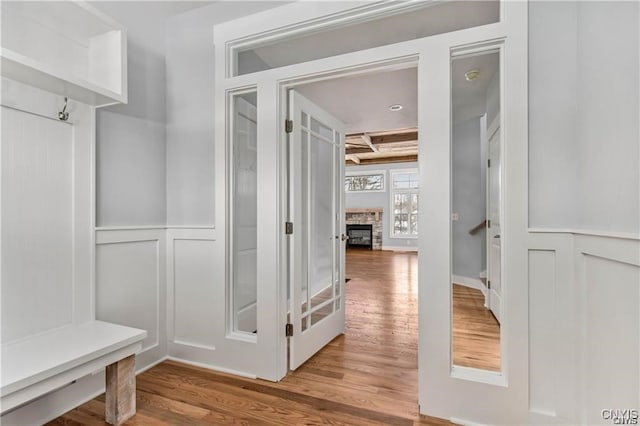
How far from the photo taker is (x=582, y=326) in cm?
144

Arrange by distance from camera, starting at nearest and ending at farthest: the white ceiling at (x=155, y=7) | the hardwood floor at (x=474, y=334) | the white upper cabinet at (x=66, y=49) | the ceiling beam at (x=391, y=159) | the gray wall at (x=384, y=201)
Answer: the white upper cabinet at (x=66, y=49) → the hardwood floor at (x=474, y=334) → the white ceiling at (x=155, y=7) → the ceiling beam at (x=391, y=159) → the gray wall at (x=384, y=201)

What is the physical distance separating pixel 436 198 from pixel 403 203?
8.52 m

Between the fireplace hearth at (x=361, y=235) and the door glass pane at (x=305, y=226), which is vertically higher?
the door glass pane at (x=305, y=226)

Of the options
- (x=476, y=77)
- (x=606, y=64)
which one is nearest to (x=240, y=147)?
(x=606, y=64)

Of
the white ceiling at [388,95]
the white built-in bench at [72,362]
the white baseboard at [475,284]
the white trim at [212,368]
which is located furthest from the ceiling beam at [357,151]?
the white built-in bench at [72,362]

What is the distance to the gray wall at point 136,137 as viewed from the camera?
2020mm

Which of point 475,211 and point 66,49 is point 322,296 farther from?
point 475,211

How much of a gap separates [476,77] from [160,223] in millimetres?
3170

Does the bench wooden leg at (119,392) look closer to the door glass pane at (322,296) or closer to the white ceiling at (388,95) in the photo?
the door glass pane at (322,296)

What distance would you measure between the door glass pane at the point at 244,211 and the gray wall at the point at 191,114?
0.17m

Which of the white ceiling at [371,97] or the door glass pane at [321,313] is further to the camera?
the white ceiling at [371,97]

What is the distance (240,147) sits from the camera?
2.42 metres

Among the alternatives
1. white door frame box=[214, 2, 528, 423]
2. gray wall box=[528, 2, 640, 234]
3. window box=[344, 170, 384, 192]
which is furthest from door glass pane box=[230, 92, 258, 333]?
window box=[344, 170, 384, 192]

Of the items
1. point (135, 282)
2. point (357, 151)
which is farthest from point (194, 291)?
point (357, 151)
